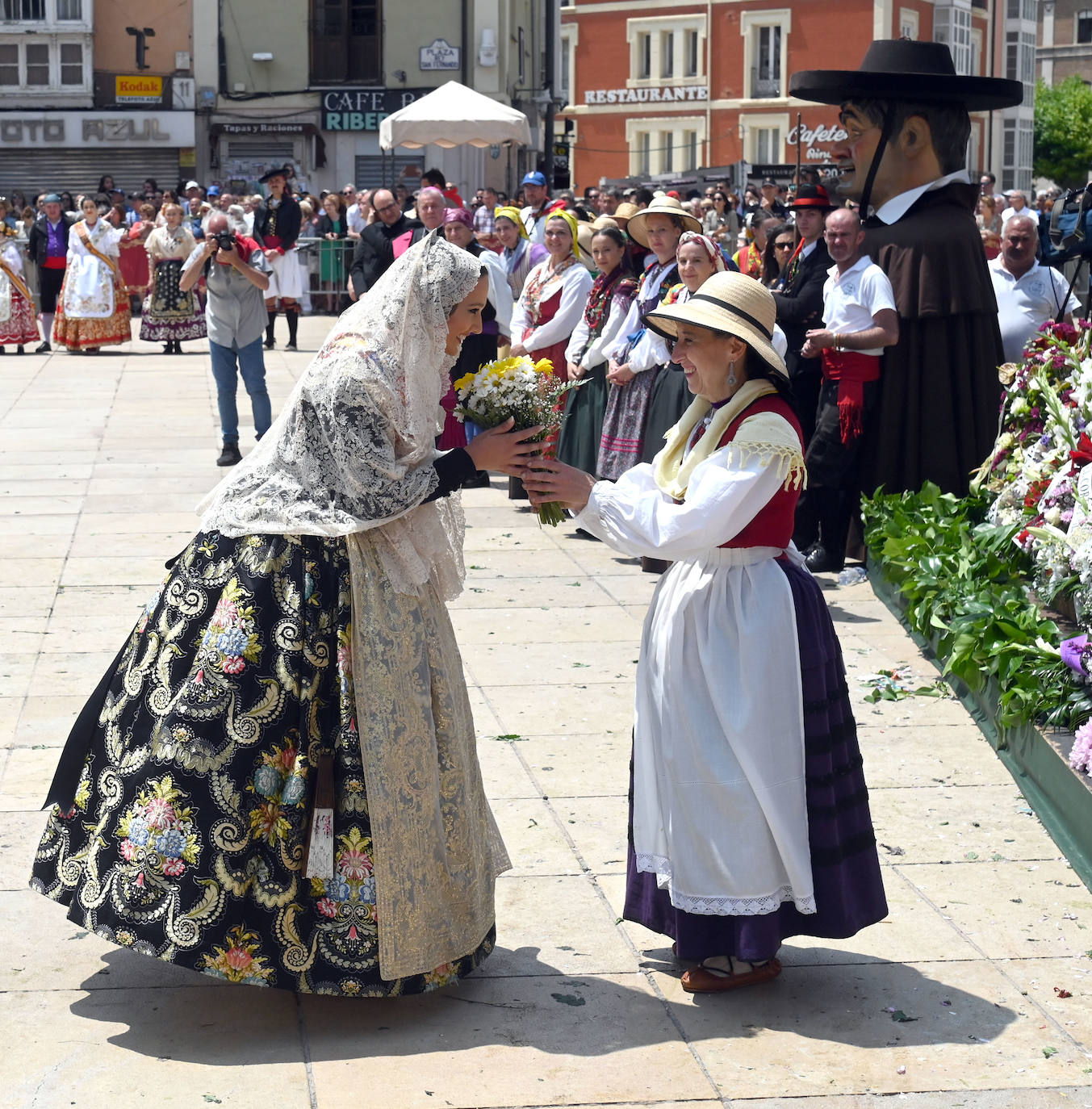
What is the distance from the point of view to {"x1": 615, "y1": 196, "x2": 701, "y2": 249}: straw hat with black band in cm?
827

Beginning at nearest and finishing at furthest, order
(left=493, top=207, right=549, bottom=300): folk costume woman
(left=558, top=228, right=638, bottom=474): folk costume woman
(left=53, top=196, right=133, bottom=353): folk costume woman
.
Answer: (left=558, top=228, right=638, bottom=474): folk costume woman
(left=493, top=207, right=549, bottom=300): folk costume woman
(left=53, top=196, right=133, bottom=353): folk costume woman

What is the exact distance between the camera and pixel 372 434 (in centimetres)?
366

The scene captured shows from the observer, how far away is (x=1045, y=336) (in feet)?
23.9

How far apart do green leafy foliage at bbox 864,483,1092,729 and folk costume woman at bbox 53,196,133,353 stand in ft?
40.7

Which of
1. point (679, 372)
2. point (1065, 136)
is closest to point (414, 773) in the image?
point (679, 372)

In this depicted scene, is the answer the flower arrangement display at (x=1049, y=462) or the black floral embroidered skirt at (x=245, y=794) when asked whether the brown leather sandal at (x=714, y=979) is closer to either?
the black floral embroidered skirt at (x=245, y=794)

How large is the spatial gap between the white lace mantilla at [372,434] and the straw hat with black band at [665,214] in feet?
15.1

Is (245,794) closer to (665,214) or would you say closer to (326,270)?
(665,214)

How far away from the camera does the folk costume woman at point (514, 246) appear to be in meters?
13.6

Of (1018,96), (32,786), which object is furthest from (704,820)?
(1018,96)

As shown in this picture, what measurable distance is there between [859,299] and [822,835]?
4.82 m

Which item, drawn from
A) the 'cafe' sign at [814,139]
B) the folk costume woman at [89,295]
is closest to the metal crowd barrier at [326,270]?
the folk costume woman at [89,295]

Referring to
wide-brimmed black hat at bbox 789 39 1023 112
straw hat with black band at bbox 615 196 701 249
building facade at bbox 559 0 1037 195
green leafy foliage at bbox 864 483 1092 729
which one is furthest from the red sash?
building facade at bbox 559 0 1037 195

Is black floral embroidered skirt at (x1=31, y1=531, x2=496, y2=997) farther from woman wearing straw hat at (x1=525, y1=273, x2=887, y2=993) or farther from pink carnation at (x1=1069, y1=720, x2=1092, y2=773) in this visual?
pink carnation at (x1=1069, y1=720, x2=1092, y2=773)
